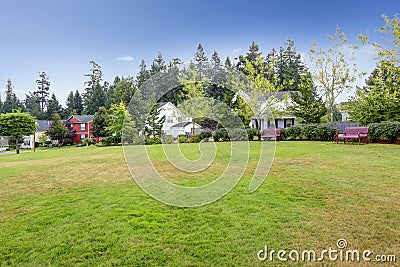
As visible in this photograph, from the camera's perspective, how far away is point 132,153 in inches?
423

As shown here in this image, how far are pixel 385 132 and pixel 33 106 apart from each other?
6475 centimetres

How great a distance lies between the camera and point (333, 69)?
21.6 m

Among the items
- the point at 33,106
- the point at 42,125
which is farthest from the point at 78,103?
the point at 42,125

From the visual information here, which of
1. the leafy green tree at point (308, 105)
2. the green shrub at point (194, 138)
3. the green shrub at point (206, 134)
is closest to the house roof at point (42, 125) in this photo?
the green shrub at point (194, 138)

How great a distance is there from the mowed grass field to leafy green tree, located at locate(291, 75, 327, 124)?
17503 mm

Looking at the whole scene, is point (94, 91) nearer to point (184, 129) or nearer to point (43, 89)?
point (43, 89)

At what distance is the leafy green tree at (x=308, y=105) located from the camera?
72.1 feet

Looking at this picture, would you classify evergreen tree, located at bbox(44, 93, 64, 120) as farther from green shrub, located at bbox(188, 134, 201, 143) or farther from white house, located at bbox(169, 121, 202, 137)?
green shrub, located at bbox(188, 134, 201, 143)

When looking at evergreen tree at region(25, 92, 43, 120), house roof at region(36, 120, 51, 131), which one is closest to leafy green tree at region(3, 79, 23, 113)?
evergreen tree at region(25, 92, 43, 120)

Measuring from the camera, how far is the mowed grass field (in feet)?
8.94

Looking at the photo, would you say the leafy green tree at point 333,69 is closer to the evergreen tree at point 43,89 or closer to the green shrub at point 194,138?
the green shrub at point 194,138

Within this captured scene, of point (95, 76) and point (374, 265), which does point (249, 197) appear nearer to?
point (374, 265)

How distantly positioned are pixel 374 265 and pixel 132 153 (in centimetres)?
938

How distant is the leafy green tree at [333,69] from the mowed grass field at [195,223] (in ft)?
60.2
